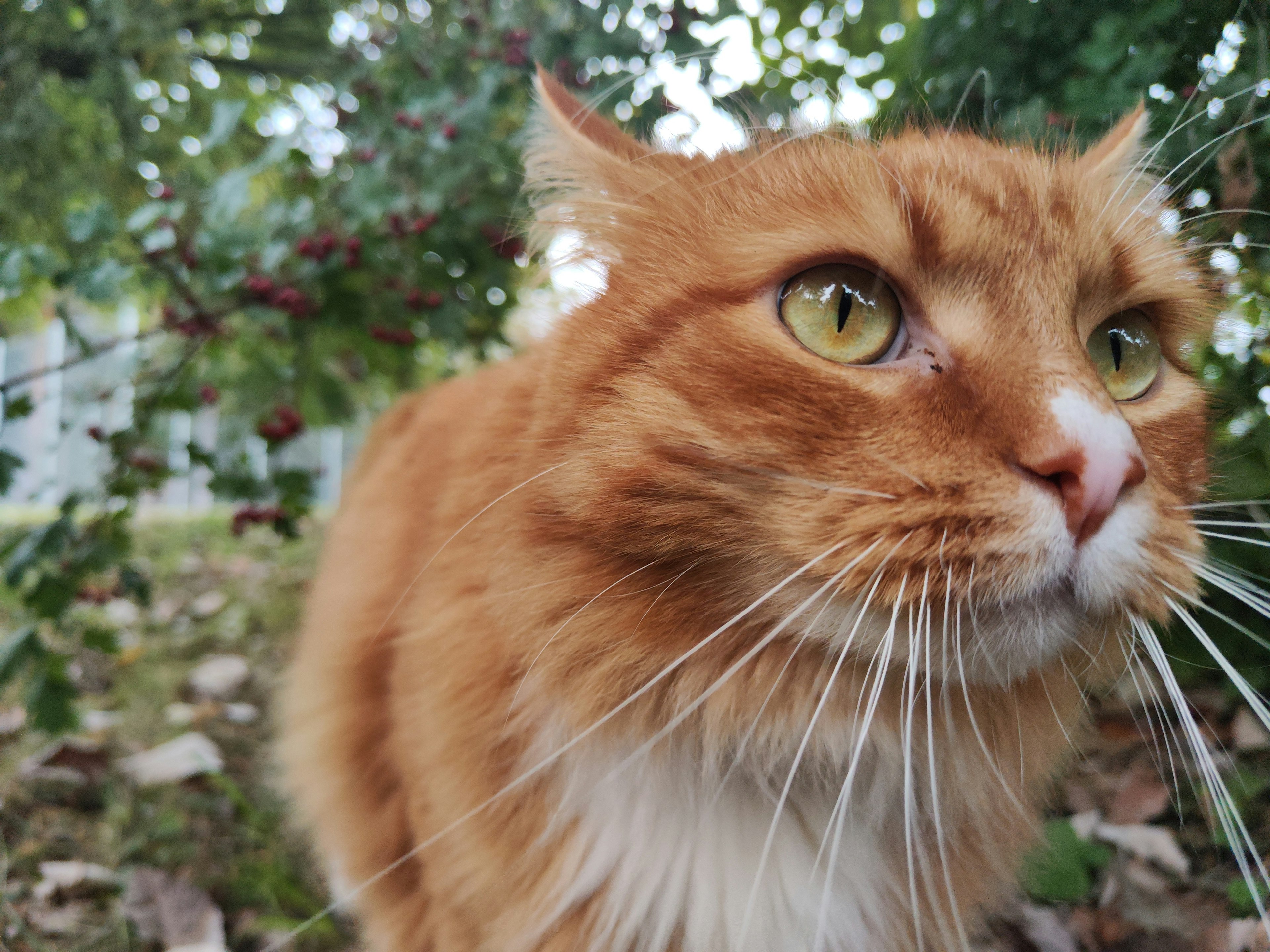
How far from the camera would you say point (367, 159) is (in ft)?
7.22

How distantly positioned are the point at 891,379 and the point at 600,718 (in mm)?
616

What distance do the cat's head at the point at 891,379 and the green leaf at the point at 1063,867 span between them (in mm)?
869

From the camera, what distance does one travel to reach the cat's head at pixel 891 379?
0.83m

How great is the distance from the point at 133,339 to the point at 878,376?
1900mm

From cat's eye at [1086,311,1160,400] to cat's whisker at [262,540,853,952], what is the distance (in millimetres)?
606

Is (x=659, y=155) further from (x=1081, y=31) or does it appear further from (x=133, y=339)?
(x=133, y=339)

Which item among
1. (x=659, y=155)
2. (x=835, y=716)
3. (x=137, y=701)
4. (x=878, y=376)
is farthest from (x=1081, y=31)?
(x=137, y=701)

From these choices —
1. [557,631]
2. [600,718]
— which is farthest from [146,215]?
[600,718]

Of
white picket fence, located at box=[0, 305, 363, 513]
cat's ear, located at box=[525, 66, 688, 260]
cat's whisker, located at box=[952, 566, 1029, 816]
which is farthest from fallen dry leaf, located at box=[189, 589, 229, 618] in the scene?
cat's whisker, located at box=[952, 566, 1029, 816]

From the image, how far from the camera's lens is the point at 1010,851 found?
4.18 ft

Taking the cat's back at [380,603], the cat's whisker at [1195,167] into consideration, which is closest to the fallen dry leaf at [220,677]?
the cat's back at [380,603]

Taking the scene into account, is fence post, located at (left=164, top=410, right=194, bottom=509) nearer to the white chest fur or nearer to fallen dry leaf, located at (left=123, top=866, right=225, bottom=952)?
fallen dry leaf, located at (left=123, top=866, right=225, bottom=952)

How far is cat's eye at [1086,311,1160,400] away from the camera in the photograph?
1.16 m

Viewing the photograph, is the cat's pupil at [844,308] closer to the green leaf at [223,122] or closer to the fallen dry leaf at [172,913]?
the green leaf at [223,122]
